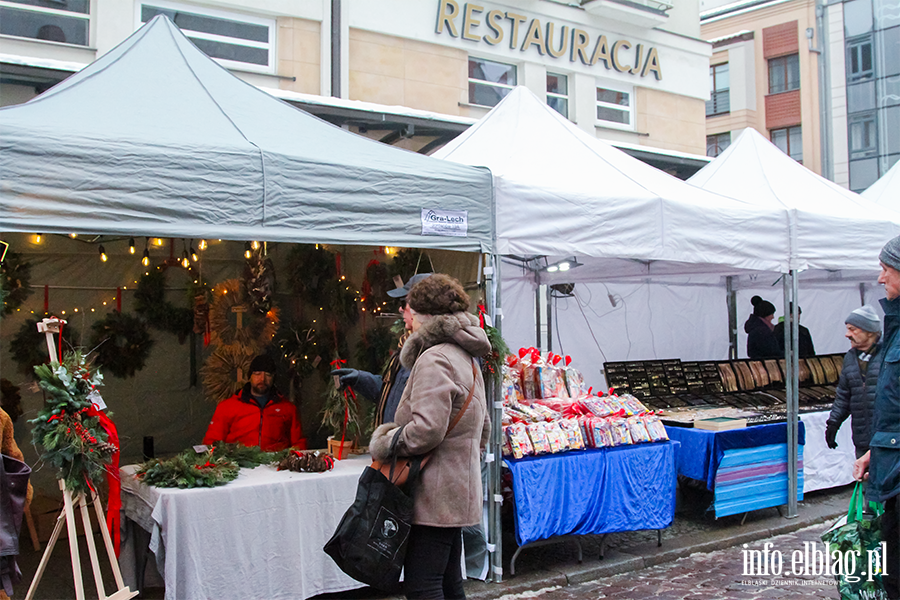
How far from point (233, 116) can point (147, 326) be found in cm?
295

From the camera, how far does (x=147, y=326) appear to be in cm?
676

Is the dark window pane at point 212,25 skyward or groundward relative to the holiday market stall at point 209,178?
skyward

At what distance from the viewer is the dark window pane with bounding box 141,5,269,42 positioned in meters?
10.2

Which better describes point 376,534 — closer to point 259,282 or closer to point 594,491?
point 594,491

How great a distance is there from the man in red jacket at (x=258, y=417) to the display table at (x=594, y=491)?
1.77 meters

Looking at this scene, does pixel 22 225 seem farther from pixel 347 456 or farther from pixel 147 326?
pixel 147 326

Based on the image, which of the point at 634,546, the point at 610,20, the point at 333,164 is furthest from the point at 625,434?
the point at 610,20

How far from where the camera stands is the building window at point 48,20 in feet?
30.6

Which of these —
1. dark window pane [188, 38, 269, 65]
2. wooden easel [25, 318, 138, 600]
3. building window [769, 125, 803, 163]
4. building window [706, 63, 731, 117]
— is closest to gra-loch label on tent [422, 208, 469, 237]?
wooden easel [25, 318, 138, 600]

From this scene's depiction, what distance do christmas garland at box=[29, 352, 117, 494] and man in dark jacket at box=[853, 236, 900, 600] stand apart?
11.5ft

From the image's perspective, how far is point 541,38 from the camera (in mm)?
13281

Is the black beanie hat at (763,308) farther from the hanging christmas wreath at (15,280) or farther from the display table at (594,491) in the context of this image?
the hanging christmas wreath at (15,280)

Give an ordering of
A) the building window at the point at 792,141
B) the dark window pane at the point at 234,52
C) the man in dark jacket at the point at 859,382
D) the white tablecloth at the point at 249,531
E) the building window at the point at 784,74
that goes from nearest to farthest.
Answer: the white tablecloth at the point at 249,531 → the man in dark jacket at the point at 859,382 → the dark window pane at the point at 234,52 → the building window at the point at 784,74 → the building window at the point at 792,141

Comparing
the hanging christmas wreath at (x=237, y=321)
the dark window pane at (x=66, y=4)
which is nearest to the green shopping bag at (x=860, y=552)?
the hanging christmas wreath at (x=237, y=321)
